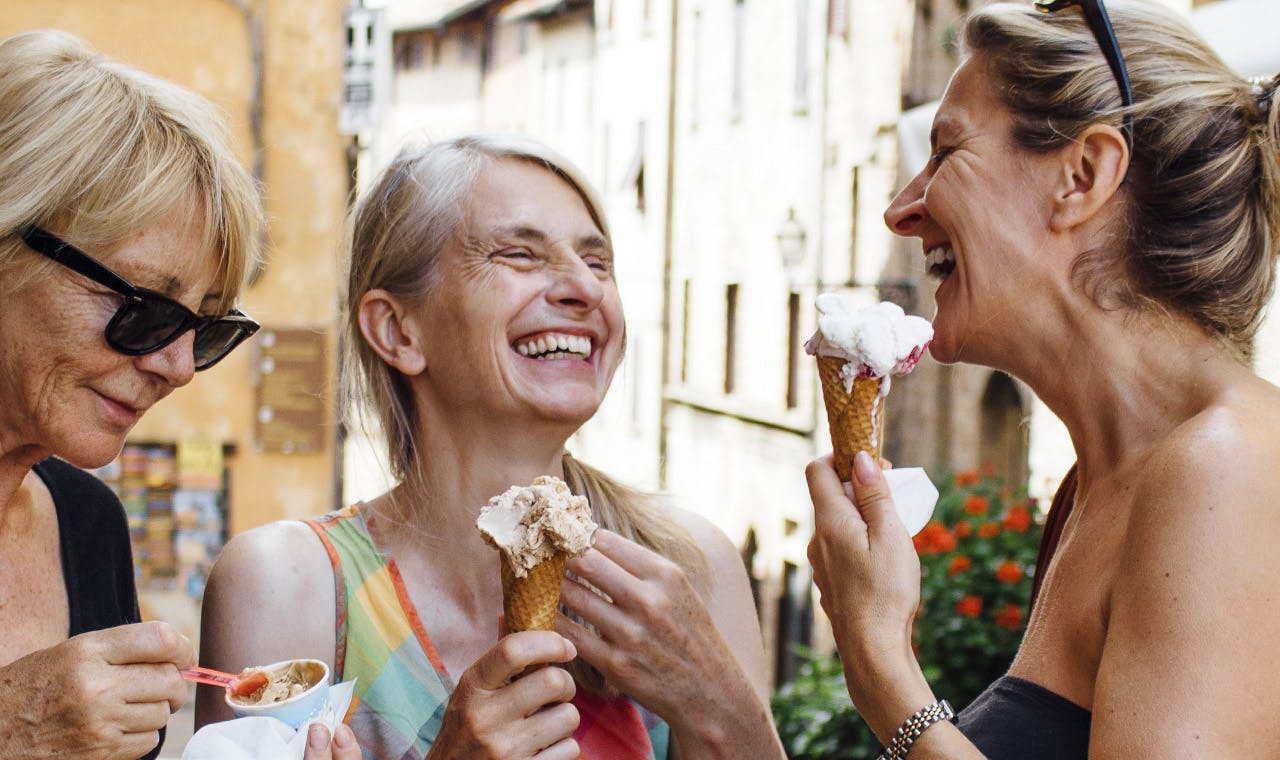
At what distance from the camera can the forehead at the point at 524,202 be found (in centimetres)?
260

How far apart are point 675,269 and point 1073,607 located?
53.2 ft

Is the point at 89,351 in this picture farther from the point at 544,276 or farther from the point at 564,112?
the point at 564,112

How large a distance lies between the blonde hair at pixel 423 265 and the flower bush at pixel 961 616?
316 centimetres

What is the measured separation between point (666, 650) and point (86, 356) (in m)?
1.19

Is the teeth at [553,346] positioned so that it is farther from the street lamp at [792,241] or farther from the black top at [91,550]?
the street lamp at [792,241]

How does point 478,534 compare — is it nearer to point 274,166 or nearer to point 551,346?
point 551,346

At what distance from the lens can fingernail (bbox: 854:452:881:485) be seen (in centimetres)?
214

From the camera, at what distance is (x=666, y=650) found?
2191 millimetres

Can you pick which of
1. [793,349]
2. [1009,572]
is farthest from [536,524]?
[793,349]

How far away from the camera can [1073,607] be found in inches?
77.9

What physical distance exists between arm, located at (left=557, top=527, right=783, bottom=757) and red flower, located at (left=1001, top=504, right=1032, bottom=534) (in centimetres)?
401

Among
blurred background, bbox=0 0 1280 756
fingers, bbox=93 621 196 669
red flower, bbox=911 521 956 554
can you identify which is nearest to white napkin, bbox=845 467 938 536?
fingers, bbox=93 621 196 669

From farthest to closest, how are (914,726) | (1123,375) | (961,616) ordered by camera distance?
(961,616)
(1123,375)
(914,726)

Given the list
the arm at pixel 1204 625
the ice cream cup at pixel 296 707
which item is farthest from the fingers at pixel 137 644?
the arm at pixel 1204 625
